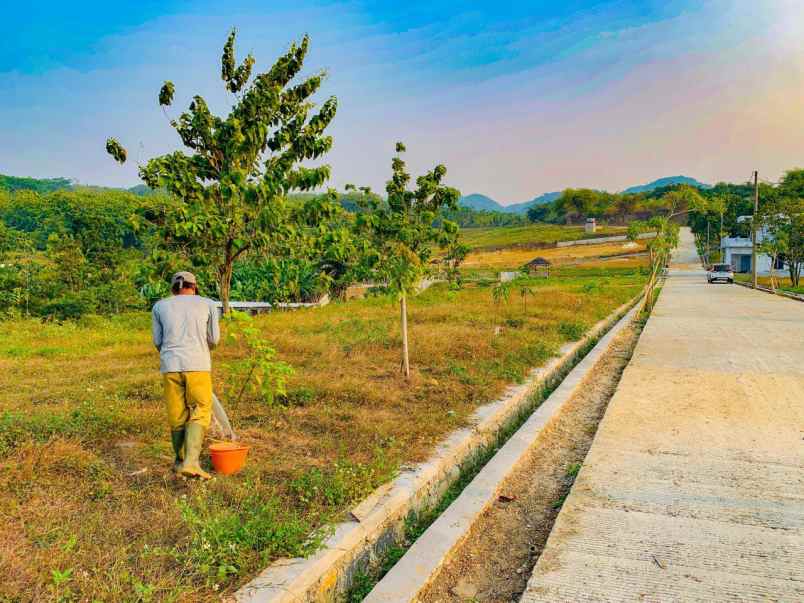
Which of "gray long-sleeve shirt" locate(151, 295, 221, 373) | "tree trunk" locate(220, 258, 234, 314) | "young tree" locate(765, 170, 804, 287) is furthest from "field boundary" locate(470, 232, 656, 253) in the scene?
"gray long-sleeve shirt" locate(151, 295, 221, 373)

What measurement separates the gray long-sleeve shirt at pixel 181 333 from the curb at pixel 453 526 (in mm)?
2092

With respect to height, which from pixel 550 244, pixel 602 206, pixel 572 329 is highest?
pixel 602 206

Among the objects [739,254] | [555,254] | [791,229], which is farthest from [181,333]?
[555,254]

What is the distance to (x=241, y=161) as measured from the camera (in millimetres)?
5926

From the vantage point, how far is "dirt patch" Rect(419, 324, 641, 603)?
3.17 meters

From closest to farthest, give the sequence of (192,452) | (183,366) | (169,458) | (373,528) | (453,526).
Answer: (373,528)
(453,526)
(192,452)
(183,366)
(169,458)

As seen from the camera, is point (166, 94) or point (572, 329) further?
point (572, 329)

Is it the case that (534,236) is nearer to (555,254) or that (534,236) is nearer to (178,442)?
(555,254)

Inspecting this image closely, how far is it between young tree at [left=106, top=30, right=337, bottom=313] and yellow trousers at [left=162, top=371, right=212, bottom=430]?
1.43 m

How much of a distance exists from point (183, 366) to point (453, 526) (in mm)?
2236

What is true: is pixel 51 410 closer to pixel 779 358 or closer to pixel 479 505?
pixel 479 505

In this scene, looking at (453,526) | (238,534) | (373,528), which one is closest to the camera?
(238,534)

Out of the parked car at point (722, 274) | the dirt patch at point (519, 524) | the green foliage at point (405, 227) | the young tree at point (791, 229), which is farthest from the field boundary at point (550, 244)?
the dirt patch at point (519, 524)

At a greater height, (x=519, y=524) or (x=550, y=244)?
(x=550, y=244)
